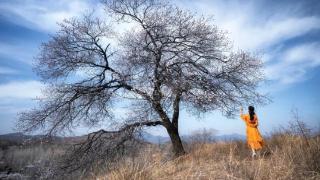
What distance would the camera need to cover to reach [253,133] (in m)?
13.7

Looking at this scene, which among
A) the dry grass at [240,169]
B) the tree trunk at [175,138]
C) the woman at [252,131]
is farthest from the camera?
the tree trunk at [175,138]

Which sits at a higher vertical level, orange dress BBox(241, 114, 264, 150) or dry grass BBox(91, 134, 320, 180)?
orange dress BBox(241, 114, 264, 150)

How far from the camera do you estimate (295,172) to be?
6953mm

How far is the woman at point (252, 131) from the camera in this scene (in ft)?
44.5

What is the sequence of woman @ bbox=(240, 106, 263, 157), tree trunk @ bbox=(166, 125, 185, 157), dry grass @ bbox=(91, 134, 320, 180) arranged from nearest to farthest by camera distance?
dry grass @ bbox=(91, 134, 320, 180), woman @ bbox=(240, 106, 263, 157), tree trunk @ bbox=(166, 125, 185, 157)

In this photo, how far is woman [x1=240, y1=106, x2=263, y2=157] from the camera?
13578 mm

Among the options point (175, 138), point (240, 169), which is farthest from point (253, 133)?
point (240, 169)

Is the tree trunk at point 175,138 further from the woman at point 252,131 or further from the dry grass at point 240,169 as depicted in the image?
the dry grass at point 240,169

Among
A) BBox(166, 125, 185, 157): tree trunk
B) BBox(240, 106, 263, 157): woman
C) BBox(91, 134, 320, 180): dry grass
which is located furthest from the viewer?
BBox(166, 125, 185, 157): tree trunk

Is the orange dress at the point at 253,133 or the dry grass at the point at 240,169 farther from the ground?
the orange dress at the point at 253,133

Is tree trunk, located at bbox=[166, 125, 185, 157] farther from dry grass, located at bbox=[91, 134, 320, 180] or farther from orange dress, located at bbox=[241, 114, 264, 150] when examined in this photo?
dry grass, located at bbox=[91, 134, 320, 180]

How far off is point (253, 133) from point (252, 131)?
0.10 meters

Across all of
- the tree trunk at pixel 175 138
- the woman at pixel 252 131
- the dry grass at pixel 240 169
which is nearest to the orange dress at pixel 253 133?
the woman at pixel 252 131

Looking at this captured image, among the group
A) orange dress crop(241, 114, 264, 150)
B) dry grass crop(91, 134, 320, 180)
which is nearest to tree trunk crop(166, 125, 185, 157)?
orange dress crop(241, 114, 264, 150)
